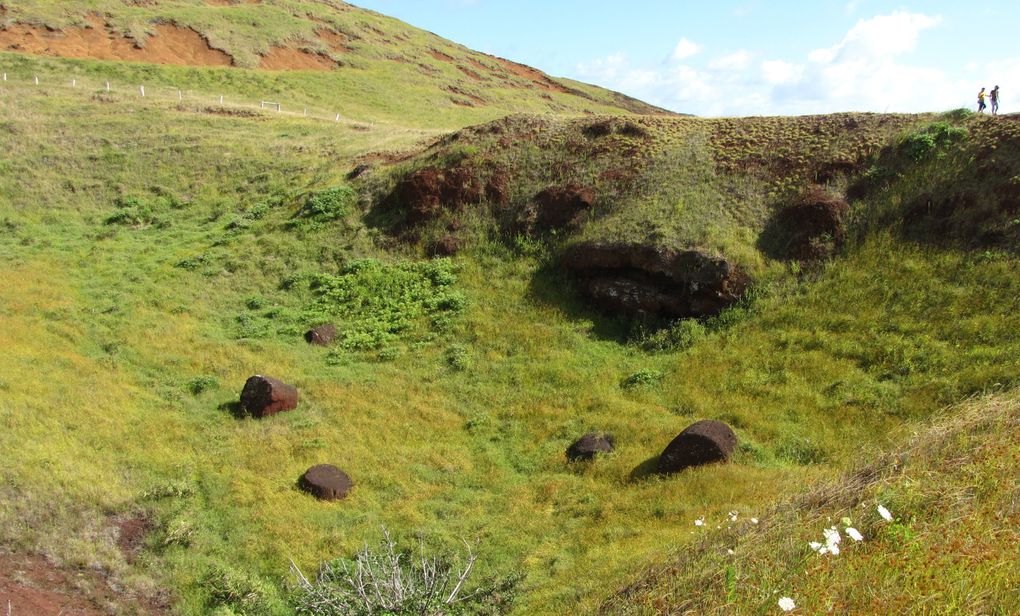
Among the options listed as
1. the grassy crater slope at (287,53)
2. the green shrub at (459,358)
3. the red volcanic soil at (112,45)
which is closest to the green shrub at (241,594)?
the green shrub at (459,358)

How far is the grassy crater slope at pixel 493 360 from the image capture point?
10039mm

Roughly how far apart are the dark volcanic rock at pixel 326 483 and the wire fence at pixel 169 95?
1207 inches

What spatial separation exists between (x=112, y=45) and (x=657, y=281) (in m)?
53.0

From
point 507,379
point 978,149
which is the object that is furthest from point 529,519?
point 978,149

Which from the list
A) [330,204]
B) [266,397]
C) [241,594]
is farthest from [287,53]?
[241,594]

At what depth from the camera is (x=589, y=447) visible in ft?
41.4

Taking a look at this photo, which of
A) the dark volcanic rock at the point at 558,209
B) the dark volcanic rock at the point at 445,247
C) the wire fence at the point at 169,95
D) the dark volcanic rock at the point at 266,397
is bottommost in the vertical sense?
the dark volcanic rock at the point at 266,397

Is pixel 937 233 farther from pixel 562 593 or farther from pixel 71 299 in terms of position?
pixel 71 299

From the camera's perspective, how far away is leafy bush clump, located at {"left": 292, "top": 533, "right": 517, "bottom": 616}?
7.39 meters

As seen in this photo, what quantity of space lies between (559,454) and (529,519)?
2363 mm

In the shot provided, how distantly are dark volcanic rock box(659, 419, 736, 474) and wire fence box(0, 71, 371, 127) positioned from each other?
107 ft

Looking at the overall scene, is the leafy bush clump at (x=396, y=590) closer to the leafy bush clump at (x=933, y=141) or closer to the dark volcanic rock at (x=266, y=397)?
the dark volcanic rock at (x=266, y=397)

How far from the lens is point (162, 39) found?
5344 cm

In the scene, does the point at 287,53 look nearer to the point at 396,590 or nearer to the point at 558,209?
the point at 558,209
